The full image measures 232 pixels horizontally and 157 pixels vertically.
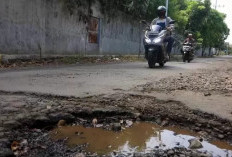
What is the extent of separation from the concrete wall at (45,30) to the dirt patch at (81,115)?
5955 mm

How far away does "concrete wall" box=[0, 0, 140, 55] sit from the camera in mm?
9172

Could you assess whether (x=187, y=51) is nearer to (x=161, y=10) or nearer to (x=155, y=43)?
(x=161, y=10)

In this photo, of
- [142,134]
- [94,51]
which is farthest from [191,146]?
[94,51]

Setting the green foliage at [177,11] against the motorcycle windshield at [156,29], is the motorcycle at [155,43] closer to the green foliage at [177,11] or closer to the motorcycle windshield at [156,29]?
the motorcycle windshield at [156,29]

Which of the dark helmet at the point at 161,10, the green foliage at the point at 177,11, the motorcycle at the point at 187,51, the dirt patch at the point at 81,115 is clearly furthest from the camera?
the motorcycle at the point at 187,51

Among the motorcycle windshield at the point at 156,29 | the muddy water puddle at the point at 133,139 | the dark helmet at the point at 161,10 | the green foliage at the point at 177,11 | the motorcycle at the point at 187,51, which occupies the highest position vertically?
the green foliage at the point at 177,11

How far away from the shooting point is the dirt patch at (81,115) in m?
2.45

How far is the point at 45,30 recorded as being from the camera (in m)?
10.8

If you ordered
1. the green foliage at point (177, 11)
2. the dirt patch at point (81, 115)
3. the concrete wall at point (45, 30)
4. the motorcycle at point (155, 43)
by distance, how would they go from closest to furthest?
1. the dirt patch at point (81, 115)
2. the motorcycle at point (155, 43)
3. the concrete wall at point (45, 30)
4. the green foliage at point (177, 11)

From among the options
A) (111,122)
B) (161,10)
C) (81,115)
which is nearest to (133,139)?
(111,122)

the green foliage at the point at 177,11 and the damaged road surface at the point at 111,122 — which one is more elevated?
the green foliage at the point at 177,11

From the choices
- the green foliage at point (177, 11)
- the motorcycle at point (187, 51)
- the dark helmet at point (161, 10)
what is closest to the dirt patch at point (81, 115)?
the dark helmet at point (161, 10)

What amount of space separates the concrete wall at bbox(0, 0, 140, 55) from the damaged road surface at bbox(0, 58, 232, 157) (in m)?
5.30

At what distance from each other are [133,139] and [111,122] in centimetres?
51
